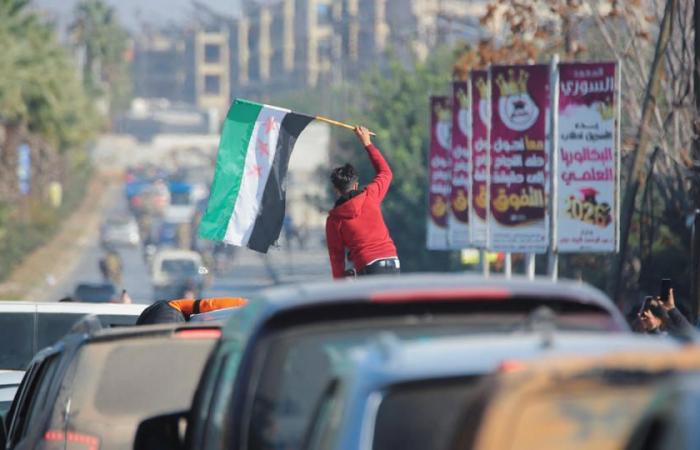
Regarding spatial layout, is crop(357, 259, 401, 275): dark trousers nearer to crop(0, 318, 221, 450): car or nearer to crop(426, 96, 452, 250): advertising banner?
crop(0, 318, 221, 450): car

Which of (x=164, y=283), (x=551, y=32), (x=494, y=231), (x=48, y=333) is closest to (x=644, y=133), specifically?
(x=494, y=231)

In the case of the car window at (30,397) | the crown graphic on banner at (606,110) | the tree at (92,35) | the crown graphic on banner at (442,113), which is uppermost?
the tree at (92,35)

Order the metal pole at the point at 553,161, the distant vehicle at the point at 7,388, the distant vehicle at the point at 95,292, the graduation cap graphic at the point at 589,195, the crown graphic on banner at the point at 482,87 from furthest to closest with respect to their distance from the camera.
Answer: the distant vehicle at the point at 95,292
the crown graphic on banner at the point at 482,87
the metal pole at the point at 553,161
the graduation cap graphic at the point at 589,195
the distant vehicle at the point at 7,388

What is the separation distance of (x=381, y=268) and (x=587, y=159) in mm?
8395

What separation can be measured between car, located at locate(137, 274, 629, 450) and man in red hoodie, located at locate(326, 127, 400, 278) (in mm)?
5267

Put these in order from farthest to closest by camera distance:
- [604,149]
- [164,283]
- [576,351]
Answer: [164,283] → [604,149] → [576,351]

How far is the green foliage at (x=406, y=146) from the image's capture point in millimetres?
46719

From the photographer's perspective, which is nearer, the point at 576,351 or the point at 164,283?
the point at 576,351

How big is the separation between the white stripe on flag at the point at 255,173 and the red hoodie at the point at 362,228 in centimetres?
175

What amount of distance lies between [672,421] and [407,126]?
4919cm

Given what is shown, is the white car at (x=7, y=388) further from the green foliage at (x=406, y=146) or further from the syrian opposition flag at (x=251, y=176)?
the green foliage at (x=406, y=146)

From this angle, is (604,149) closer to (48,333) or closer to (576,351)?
(48,333)

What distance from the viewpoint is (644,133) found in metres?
21.6

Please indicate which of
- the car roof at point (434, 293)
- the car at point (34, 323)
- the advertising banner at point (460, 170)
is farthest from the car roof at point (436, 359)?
the advertising banner at point (460, 170)
